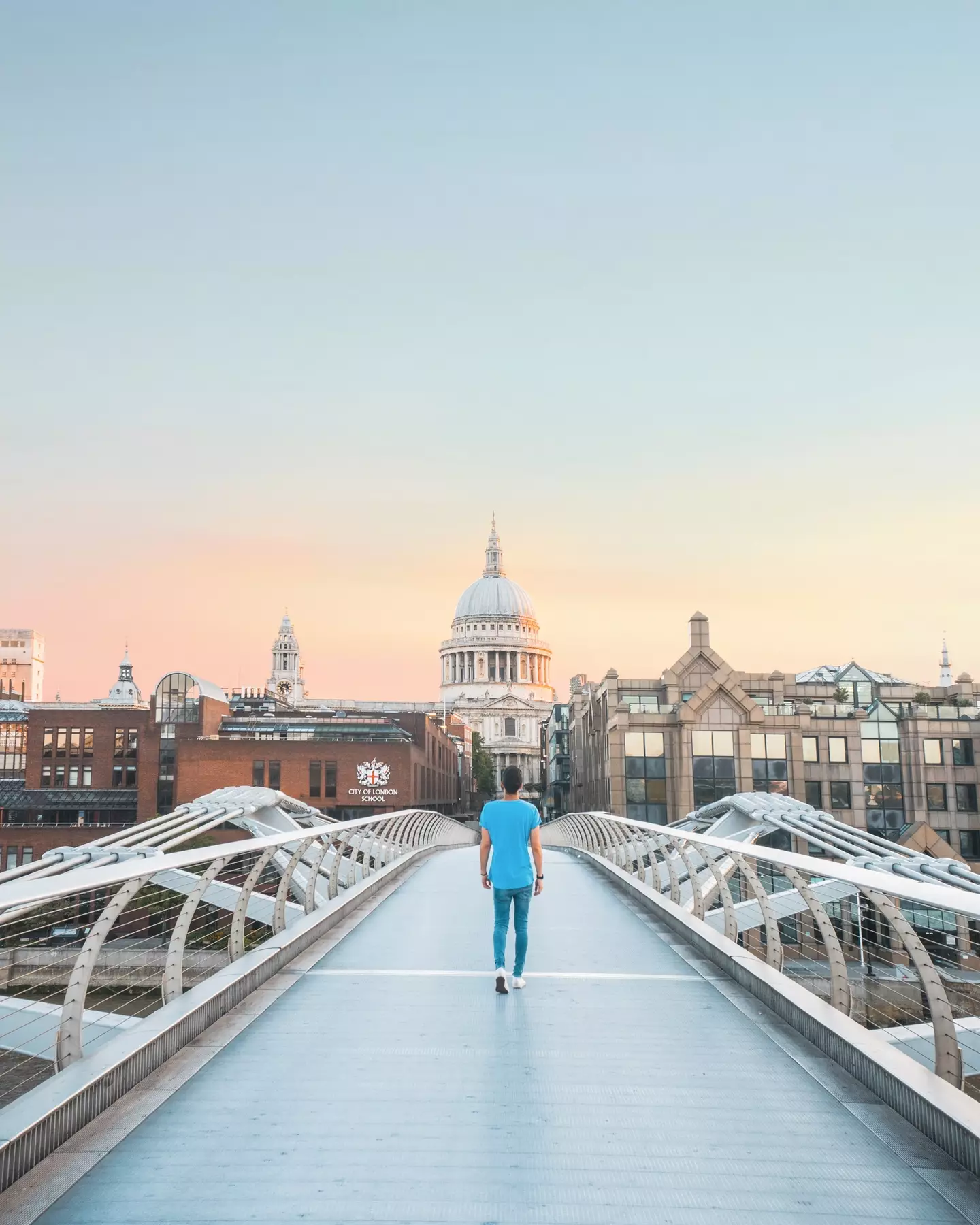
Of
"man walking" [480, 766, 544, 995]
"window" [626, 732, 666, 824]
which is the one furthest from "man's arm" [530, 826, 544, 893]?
"window" [626, 732, 666, 824]

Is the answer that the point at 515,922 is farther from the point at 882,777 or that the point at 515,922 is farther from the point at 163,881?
the point at 882,777

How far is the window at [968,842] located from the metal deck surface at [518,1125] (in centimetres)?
4703

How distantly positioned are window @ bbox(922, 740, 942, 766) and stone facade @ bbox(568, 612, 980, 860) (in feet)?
0.11

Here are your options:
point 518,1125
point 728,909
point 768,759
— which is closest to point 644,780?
point 768,759

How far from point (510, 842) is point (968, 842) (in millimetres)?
48241

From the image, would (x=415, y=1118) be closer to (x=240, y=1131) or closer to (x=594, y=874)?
(x=240, y=1131)

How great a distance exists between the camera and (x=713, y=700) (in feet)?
163

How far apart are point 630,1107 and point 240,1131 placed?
1.87 metres

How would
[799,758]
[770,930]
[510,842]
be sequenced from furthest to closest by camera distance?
[799,758]
[510,842]
[770,930]

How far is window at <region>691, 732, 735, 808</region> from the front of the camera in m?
49.1

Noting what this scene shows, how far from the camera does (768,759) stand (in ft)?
163

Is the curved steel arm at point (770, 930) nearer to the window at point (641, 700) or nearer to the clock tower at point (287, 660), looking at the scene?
the window at point (641, 700)

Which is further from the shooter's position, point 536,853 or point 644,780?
point 644,780

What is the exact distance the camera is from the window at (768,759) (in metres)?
49.4
